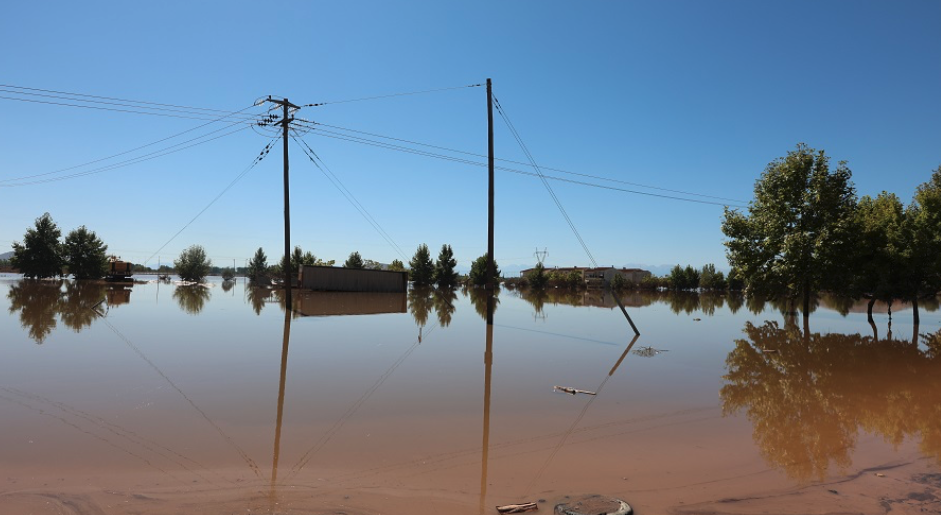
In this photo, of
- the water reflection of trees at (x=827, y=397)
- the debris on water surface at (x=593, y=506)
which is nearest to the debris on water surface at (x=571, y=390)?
the water reflection of trees at (x=827, y=397)

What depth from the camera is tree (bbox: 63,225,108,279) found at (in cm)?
6650

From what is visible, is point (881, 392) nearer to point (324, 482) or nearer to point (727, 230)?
point (324, 482)

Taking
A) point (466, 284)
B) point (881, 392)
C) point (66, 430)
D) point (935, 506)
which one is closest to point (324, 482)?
point (66, 430)

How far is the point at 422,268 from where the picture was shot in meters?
82.1

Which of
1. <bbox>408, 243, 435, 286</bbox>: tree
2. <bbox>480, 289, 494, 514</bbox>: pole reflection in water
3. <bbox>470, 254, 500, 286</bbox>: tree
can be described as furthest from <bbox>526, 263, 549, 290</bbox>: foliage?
<bbox>480, 289, 494, 514</bbox>: pole reflection in water

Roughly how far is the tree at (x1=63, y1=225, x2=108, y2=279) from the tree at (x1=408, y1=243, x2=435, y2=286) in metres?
42.2

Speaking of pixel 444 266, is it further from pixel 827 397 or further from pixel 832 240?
pixel 827 397

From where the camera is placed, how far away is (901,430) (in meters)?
9.58

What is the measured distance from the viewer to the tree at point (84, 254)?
66.5 metres

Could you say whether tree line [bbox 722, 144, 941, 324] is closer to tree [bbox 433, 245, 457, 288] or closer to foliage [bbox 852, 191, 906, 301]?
foliage [bbox 852, 191, 906, 301]

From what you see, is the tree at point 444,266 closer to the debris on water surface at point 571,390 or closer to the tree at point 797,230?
the tree at point 797,230

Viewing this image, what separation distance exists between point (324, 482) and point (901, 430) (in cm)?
1037

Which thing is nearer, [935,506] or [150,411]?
[935,506]

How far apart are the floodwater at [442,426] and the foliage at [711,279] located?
226ft
